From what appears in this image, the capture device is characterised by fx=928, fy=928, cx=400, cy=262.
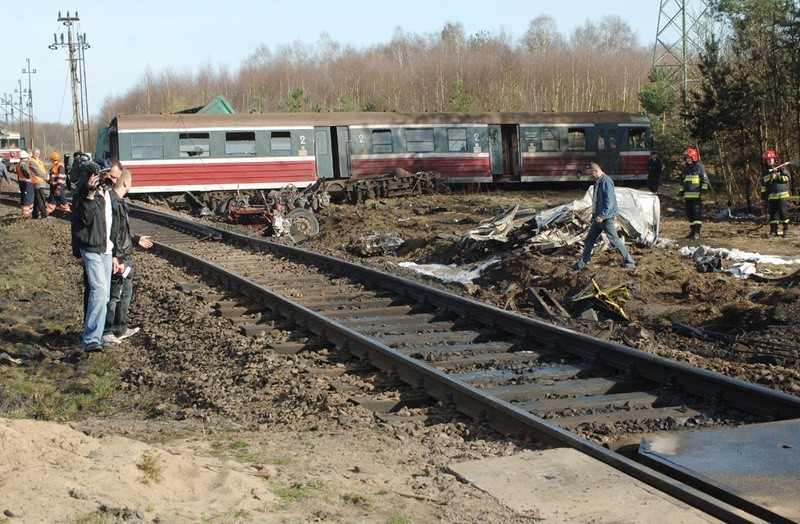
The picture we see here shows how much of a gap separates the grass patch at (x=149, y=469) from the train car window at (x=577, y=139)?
3012 centimetres

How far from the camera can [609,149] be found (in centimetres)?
3381

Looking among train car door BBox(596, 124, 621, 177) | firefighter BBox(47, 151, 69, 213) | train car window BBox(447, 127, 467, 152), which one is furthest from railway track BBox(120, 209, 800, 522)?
train car door BBox(596, 124, 621, 177)

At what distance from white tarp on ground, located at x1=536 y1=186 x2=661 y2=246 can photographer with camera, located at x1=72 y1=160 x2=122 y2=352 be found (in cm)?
795

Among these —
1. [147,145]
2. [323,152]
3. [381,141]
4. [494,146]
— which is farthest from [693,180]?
[147,145]

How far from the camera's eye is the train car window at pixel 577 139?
33500 mm

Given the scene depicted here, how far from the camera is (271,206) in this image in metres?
22.5

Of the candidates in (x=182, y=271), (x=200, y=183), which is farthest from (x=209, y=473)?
(x=200, y=183)

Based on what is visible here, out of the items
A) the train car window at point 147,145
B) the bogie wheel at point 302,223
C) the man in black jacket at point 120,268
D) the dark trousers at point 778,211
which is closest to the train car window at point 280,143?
the train car window at point 147,145

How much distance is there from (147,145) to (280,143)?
4.11 meters

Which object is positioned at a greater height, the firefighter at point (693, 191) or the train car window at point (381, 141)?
the train car window at point (381, 141)

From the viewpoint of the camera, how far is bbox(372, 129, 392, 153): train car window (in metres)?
30.8

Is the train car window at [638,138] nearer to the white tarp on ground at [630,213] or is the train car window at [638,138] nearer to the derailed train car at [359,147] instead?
the derailed train car at [359,147]

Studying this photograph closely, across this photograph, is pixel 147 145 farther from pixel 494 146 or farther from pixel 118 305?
Answer: pixel 118 305

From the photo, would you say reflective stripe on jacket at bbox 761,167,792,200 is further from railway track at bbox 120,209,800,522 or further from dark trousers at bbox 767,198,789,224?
railway track at bbox 120,209,800,522
